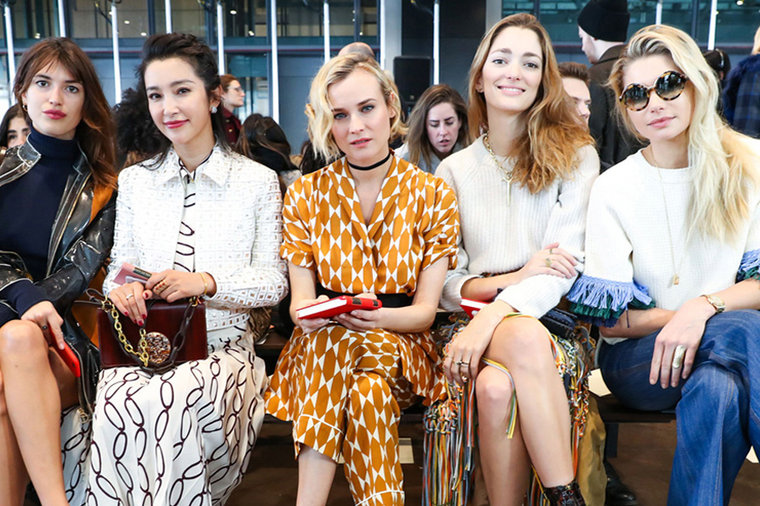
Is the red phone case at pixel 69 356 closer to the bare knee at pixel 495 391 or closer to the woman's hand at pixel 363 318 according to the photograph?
the woman's hand at pixel 363 318

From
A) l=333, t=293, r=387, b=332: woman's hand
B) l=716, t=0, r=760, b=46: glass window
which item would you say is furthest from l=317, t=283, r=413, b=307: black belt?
l=716, t=0, r=760, b=46: glass window

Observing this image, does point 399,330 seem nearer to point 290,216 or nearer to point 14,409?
point 290,216

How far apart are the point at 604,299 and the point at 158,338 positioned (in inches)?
55.3

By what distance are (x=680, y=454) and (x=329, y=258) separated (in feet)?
3.93

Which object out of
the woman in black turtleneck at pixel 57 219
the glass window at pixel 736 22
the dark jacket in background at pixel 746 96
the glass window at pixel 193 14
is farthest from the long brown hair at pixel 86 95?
the glass window at pixel 736 22

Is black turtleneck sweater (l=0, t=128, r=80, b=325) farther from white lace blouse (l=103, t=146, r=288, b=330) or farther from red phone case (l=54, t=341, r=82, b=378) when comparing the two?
red phone case (l=54, t=341, r=82, b=378)

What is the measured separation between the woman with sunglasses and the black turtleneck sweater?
1.86 m

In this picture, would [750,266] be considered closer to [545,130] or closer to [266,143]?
[545,130]

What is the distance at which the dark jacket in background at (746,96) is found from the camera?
3031mm

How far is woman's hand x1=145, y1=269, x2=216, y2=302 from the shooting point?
206 centimetres

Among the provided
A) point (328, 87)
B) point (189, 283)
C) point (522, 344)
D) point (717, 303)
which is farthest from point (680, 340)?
point (189, 283)

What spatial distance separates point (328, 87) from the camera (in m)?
2.17

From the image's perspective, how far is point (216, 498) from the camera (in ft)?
7.06

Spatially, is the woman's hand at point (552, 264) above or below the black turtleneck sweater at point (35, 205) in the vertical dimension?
below
